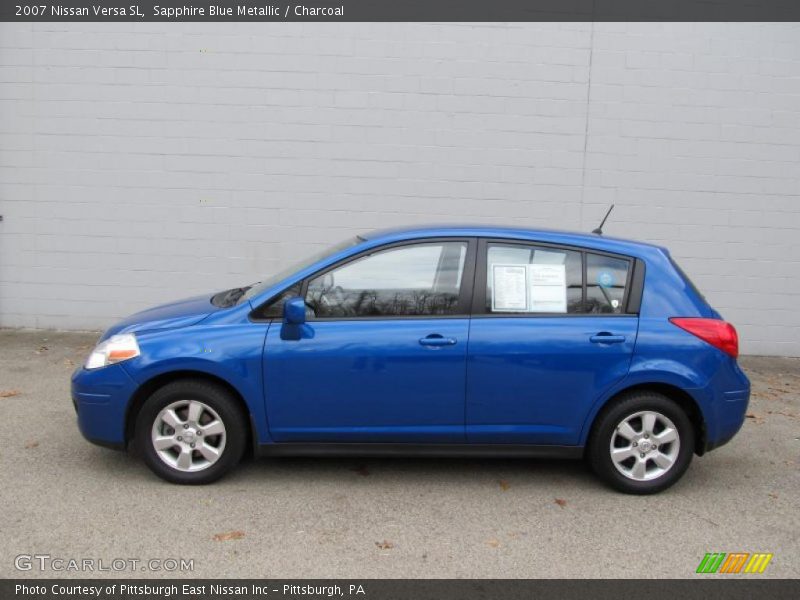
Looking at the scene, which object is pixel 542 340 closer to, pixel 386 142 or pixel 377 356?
pixel 377 356

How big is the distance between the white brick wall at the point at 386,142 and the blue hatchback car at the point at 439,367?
3.95 metres

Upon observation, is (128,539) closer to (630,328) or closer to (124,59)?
(630,328)

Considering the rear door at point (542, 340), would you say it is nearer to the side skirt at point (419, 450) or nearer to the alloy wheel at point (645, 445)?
the side skirt at point (419, 450)

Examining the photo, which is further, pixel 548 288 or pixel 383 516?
pixel 548 288

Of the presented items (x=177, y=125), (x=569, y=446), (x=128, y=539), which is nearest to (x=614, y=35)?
(x=177, y=125)

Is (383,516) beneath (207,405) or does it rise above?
beneath

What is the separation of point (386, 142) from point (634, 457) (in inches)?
194

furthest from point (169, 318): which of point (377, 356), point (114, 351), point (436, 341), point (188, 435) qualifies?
point (436, 341)

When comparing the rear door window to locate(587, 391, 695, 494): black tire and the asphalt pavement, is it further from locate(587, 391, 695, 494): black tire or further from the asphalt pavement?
the asphalt pavement

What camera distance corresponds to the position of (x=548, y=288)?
15.2 feet

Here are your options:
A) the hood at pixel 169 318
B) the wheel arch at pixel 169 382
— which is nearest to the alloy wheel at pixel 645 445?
the wheel arch at pixel 169 382
